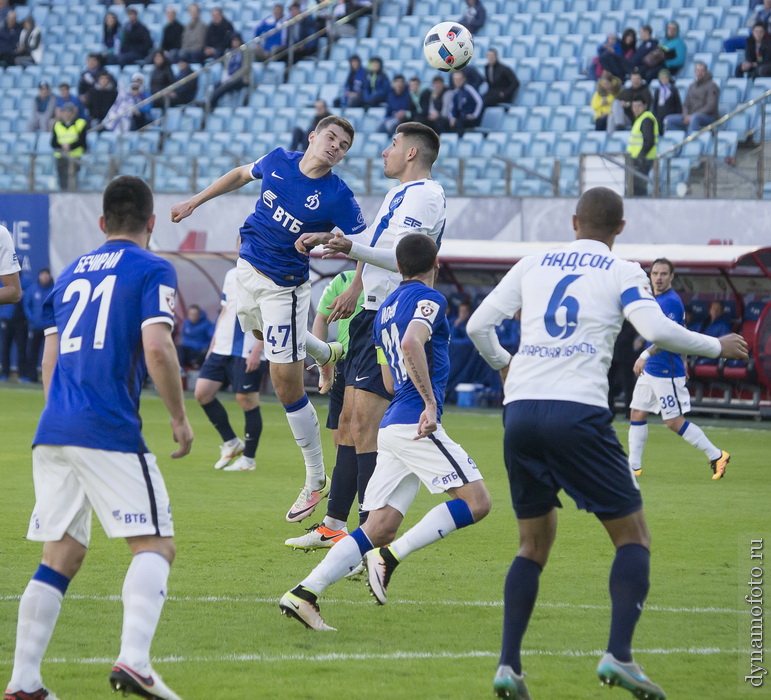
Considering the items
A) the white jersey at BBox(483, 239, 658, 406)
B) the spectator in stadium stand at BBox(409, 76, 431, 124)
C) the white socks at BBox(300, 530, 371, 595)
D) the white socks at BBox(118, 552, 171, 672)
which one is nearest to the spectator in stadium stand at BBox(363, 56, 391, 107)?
the spectator in stadium stand at BBox(409, 76, 431, 124)

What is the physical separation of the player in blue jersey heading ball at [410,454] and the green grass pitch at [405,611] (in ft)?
1.18

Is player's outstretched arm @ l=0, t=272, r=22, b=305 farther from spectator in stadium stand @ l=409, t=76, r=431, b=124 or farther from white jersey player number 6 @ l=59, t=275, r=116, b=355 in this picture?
spectator in stadium stand @ l=409, t=76, r=431, b=124

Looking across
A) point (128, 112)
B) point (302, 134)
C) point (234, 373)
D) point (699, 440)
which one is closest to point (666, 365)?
point (699, 440)

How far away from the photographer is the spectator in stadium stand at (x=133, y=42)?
26734mm

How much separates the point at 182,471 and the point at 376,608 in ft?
19.8

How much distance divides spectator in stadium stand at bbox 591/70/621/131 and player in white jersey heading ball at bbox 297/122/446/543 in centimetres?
1416

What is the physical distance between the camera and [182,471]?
12078mm

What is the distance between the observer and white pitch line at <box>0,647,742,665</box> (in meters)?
5.28

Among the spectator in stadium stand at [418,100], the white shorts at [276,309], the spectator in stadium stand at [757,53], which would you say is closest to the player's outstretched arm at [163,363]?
the white shorts at [276,309]

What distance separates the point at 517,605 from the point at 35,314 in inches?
734

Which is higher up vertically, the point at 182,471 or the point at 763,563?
the point at 763,563

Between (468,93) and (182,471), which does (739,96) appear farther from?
(182,471)

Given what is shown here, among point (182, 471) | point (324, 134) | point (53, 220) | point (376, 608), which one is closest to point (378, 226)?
point (324, 134)

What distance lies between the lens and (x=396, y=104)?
2225cm
